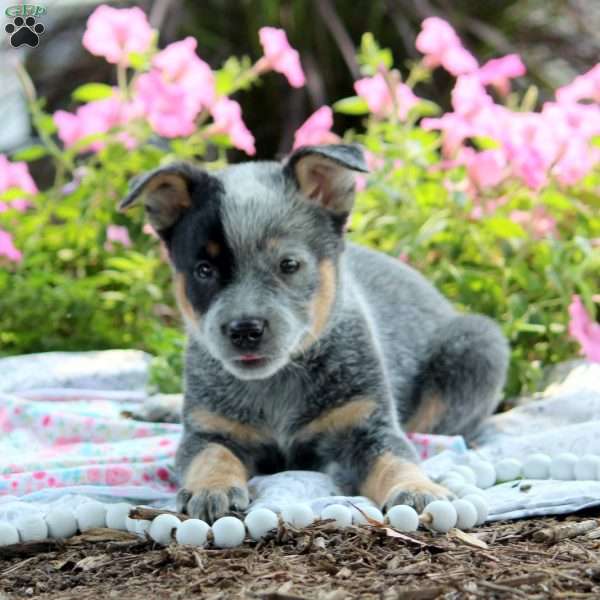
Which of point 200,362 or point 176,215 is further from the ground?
point 176,215

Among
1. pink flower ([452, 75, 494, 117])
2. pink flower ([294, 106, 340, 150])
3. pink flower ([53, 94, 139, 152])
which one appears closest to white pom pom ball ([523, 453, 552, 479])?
pink flower ([452, 75, 494, 117])

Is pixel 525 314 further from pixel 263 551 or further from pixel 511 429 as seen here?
pixel 263 551

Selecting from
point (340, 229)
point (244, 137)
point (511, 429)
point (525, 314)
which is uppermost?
point (244, 137)

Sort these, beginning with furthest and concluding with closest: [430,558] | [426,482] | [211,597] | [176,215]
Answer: [176,215], [426,482], [430,558], [211,597]

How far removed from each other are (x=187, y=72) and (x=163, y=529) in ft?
10.5

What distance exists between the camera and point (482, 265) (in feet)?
17.6

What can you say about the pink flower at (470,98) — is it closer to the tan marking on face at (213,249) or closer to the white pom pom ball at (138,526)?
the tan marking on face at (213,249)

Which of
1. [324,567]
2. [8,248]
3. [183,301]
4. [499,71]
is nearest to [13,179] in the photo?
[8,248]

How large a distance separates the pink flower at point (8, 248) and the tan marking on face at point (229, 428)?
2.22 metres

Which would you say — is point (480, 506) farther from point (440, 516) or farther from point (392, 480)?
point (392, 480)

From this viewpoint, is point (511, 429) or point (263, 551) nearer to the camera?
point (263, 551)

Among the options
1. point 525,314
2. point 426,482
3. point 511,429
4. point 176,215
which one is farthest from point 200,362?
point 525,314

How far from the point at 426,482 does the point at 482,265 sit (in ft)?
7.79

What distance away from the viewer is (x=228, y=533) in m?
2.82
